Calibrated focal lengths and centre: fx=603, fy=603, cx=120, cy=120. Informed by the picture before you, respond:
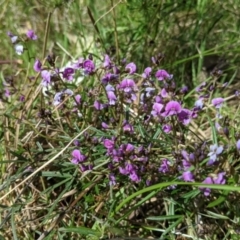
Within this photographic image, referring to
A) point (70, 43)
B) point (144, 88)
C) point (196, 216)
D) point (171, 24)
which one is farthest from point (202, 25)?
point (196, 216)

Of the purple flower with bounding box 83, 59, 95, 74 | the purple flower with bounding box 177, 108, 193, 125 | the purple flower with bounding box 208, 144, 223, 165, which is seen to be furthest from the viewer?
the purple flower with bounding box 83, 59, 95, 74

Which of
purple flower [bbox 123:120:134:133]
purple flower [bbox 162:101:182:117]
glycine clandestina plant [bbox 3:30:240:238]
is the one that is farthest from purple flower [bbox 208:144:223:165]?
purple flower [bbox 123:120:134:133]

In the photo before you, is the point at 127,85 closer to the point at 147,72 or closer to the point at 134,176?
the point at 147,72

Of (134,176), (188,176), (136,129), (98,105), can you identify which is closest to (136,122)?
(136,129)

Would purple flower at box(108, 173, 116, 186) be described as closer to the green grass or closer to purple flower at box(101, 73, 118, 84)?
the green grass

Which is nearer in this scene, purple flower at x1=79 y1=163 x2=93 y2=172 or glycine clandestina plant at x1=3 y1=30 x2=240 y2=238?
glycine clandestina plant at x1=3 y1=30 x2=240 y2=238

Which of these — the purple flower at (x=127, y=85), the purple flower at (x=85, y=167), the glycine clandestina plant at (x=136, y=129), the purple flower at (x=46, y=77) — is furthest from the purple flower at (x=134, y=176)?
the purple flower at (x=46, y=77)

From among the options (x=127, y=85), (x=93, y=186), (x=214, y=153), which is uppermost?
(x=127, y=85)

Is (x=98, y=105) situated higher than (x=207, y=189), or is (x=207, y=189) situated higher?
(x=98, y=105)
